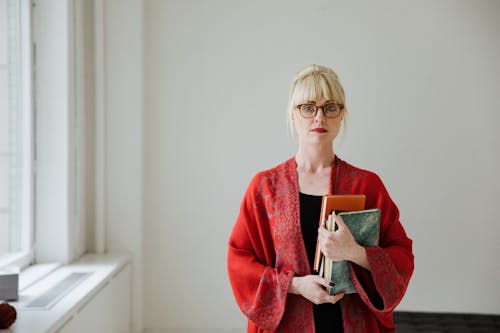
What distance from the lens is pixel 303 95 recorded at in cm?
179

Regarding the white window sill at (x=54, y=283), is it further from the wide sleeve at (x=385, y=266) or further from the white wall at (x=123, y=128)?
the wide sleeve at (x=385, y=266)

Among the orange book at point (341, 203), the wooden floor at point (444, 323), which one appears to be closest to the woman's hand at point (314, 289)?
the orange book at point (341, 203)

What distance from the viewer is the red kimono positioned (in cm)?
168

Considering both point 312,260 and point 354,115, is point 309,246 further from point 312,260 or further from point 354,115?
point 354,115

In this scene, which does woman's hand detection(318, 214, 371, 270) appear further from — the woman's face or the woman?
the woman's face

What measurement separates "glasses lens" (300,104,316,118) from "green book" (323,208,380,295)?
0.39 metres

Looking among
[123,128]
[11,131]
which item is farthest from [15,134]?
[123,128]

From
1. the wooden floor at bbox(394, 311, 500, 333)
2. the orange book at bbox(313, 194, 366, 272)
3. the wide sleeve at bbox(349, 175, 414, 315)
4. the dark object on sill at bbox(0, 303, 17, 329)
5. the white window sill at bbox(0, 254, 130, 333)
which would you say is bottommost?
the wooden floor at bbox(394, 311, 500, 333)

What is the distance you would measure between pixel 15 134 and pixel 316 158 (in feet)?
5.42

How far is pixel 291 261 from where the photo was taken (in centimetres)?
173

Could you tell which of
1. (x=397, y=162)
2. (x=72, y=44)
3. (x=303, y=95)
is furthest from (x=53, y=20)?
(x=397, y=162)

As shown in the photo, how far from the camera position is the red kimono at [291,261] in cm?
168

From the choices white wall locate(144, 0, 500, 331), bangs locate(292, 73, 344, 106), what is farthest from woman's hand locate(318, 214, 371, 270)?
white wall locate(144, 0, 500, 331)

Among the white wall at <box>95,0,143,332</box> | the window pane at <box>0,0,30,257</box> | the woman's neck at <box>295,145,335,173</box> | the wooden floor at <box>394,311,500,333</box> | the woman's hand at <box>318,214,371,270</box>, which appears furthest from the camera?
the white wall at <box>95,0,143,332</box>
